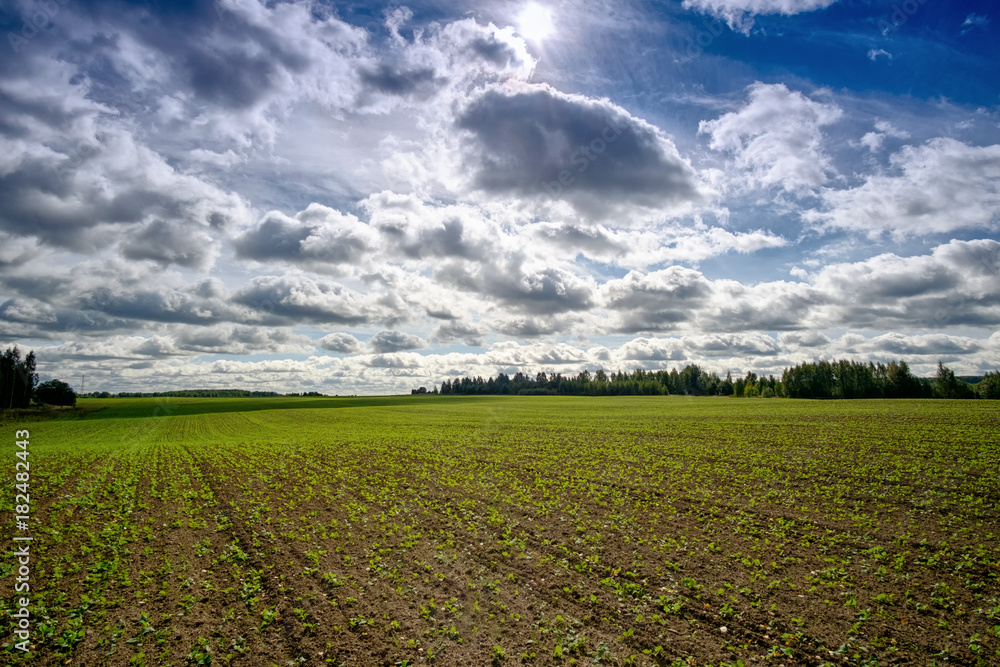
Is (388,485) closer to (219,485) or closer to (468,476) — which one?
(468,476)

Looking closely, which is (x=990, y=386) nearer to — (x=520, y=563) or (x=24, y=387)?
(x=520, y=563)

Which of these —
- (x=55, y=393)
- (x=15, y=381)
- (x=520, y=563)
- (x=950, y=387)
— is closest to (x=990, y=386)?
(x=950, y=387)

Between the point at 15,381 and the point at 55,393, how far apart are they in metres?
19.7

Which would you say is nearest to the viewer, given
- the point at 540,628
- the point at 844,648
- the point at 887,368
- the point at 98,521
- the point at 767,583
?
the point at 844,648

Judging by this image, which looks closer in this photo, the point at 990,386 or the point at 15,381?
the point at 15,381

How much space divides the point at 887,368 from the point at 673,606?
529 feet

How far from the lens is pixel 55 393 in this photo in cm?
11594

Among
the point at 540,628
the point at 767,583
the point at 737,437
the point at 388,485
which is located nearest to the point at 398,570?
the point at 540,628

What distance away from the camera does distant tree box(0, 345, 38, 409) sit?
3748 inches

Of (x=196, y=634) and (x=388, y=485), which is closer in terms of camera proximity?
(x=196, y=634)

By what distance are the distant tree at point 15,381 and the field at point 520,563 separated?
96.1 m

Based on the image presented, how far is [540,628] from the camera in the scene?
10.7 m

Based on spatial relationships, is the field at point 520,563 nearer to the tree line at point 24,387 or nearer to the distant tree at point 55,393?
the tree line at point 24,387

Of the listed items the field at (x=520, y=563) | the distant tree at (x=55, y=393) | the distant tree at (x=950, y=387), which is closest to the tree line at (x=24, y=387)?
the distant tree at (x=55, y=393)
